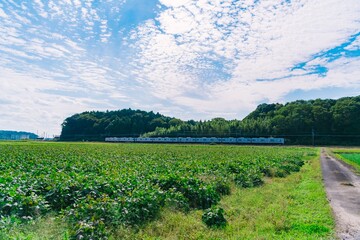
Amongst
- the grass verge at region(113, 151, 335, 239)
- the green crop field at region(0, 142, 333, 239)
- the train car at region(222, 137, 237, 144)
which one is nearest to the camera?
the green crop field at region(0, 142, 333, 239)

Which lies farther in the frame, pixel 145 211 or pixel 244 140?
pixel 244 140

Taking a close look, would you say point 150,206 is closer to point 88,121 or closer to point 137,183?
point 137,183

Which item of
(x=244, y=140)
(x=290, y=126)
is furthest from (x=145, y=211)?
(x=290, y=126)

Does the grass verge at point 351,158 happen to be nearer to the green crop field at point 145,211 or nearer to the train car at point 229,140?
the green crop field at point 145,211

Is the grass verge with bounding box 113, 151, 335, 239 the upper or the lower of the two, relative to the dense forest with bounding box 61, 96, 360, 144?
lower

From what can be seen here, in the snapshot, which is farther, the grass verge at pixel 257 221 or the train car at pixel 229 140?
the train car at pixel 229 140

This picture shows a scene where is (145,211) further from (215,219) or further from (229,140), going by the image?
(229,140)

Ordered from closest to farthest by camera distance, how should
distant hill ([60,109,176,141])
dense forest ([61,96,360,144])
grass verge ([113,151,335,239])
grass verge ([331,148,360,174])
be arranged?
grass verge ([113,151,335,239]) < grass verge ([331,148,360,174]) < dense forest ([61,96,360,144]) < distant hill ([60,109,176,141])

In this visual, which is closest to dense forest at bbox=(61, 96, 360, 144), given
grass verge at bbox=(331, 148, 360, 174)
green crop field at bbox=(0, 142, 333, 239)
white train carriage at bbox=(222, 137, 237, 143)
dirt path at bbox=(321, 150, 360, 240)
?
white train carriage at bbox=(222, 137, 237, 143)

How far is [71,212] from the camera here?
7.07 m

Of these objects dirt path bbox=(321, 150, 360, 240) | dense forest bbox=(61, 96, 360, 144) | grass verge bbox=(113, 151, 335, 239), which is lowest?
dirt path bbox=(321, 150, 360, 240)

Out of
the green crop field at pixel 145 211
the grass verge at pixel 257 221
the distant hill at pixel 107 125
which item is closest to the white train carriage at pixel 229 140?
the distant hill at pixel 107 125

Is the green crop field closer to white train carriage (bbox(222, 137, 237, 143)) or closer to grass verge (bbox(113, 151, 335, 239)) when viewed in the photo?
grass verge (bbox(113, 151, 335, 239))

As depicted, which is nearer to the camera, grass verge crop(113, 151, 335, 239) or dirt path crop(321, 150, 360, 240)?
grass verge crop(113, 151, 335, 239)
